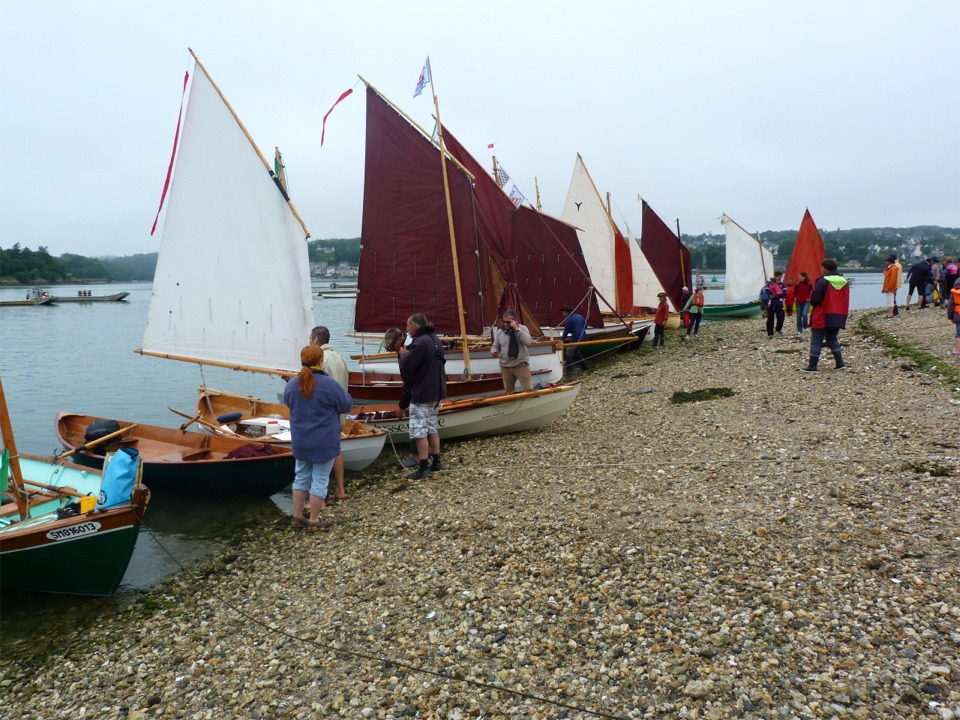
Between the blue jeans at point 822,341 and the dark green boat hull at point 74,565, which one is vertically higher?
the blue jeans at point 822,341

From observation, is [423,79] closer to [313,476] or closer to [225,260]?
[225,260]

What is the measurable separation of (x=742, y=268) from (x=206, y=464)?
3315cm

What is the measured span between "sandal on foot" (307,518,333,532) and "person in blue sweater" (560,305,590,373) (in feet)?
42.5

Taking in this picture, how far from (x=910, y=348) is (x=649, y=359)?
7.20 m

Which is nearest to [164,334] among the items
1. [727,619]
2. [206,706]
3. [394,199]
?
[394,199]

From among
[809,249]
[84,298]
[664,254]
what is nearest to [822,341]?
[664,254]

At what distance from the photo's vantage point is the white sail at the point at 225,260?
429 inches

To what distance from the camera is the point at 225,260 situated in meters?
11.3

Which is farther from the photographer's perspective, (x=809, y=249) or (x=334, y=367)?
(x=809, y=249)

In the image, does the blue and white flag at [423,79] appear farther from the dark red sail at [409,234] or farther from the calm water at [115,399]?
the calm water at [115,399]

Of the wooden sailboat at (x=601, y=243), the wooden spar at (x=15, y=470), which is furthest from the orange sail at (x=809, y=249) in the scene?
the wooden spar at (x=15, y=470)

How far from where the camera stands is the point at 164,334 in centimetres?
1144

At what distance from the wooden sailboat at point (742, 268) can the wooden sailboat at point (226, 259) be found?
2864 centimetres

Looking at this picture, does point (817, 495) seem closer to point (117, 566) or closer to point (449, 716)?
point (449, 716)
